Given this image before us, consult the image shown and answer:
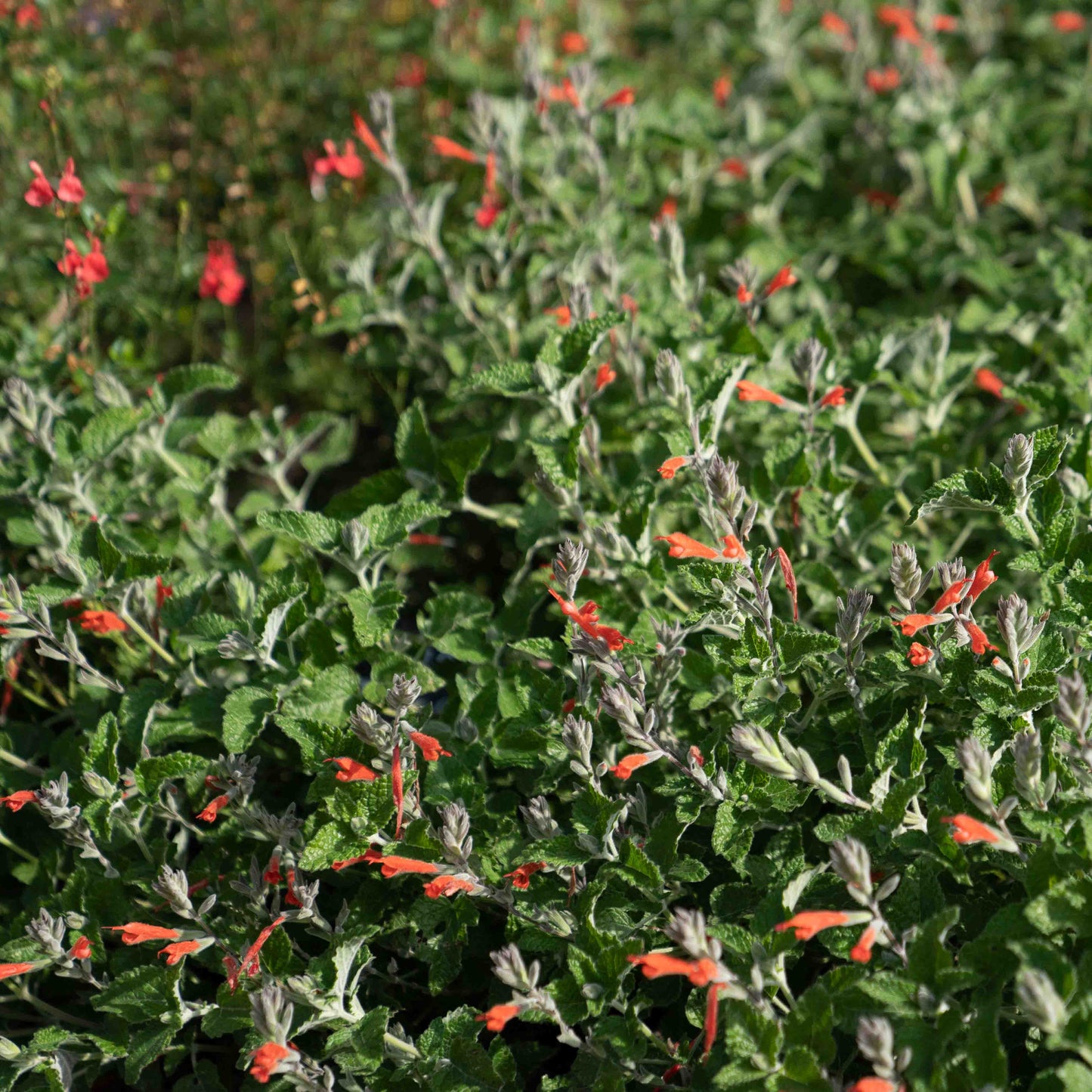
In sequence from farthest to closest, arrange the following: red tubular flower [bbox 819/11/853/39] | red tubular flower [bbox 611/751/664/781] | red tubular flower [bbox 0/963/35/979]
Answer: red tubular flower [bbox 819/11/853/39]
red tubular flower [bbox 0/963/35/979]
red tubular flower [bbox 611/751/664/781]

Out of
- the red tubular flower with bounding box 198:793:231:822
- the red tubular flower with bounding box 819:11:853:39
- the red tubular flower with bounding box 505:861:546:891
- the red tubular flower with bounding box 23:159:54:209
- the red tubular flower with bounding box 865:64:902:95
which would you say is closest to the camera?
the red tubular flower with bounding box 505:861:546:891

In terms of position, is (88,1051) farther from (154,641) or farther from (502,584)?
(502,584)

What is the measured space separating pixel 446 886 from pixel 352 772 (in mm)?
267

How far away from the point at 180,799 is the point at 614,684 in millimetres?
1031

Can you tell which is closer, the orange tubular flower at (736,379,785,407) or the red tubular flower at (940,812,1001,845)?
the red tubular flower at (940,812,1001,845)

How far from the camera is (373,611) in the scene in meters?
2.14

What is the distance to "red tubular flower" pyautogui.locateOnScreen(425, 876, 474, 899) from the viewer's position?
1.76 metres

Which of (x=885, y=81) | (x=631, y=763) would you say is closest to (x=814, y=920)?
(x=631, y=763)

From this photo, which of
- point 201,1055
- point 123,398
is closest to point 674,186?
point 123,398

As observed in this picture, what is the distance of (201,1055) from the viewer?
2.35m

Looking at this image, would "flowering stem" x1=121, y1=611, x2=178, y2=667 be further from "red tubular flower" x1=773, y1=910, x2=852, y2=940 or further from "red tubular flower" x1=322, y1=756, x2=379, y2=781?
"red tubular flower" x1=773, y1=910, x2=852, y2=940

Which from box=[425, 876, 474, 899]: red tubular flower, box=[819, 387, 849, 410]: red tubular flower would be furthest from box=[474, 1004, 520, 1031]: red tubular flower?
box=[819, 387, 849, 410]: red tubular flower

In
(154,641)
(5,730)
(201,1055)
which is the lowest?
(201,1055)

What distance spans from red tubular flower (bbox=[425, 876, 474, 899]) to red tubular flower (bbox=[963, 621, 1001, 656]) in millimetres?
951
